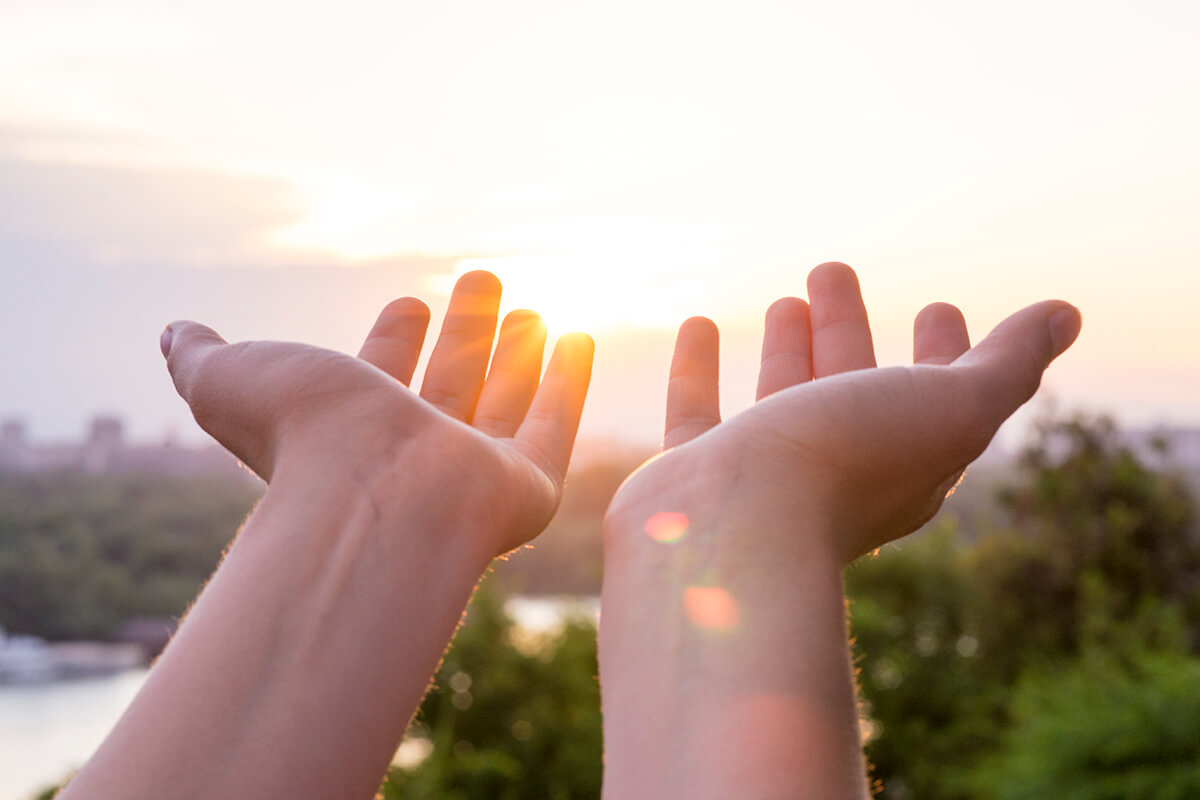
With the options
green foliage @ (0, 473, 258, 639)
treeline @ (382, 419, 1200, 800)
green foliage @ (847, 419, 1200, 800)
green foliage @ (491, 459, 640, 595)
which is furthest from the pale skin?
green foliage @ (847, 419, 1200, 800)

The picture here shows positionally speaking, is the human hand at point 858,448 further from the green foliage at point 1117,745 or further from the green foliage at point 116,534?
the green foliage at point 116,534

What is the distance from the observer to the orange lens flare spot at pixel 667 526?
0.88 metres

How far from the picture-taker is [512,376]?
138 cm

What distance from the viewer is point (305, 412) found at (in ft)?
3.39

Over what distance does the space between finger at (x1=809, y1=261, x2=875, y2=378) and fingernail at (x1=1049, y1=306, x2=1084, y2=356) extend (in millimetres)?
257

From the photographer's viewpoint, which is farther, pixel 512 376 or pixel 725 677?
pixel 512 376

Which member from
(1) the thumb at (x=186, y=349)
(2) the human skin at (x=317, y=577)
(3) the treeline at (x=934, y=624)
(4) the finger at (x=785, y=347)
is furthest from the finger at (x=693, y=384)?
(3) the treeline at (x=934, y=624)

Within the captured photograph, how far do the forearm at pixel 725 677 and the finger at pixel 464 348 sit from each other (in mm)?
561

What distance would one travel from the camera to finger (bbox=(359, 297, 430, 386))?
1.35m

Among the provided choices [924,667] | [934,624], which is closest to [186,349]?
[924,667]

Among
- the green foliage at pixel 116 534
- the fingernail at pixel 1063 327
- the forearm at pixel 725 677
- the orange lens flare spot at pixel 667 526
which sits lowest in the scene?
the forearm at pixel 725 677

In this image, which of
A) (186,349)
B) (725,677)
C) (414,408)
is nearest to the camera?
(725,677)

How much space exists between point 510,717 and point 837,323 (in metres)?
4.26

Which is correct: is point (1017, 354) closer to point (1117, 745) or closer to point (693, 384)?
point (693, 384)
